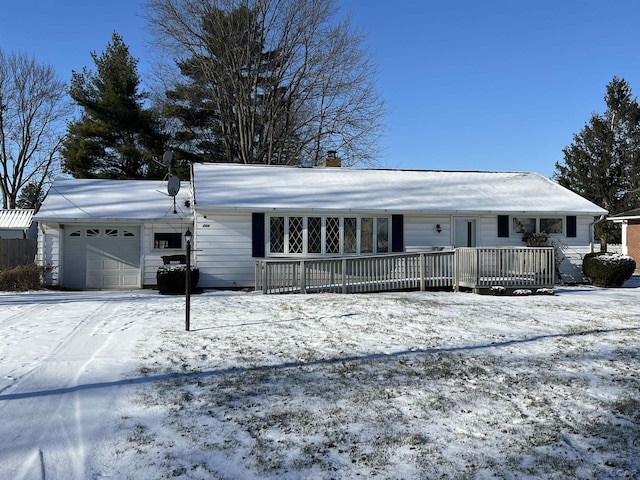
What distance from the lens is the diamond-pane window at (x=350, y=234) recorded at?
50.0 feet

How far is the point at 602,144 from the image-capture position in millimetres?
38156

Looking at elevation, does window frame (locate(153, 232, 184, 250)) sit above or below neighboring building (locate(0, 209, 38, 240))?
below

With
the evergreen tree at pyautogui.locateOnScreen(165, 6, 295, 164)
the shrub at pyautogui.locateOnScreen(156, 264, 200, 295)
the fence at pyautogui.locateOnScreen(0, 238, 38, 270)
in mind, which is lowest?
the shrub at pyautogui.locateOnScreen(156, 264, 200, 295)

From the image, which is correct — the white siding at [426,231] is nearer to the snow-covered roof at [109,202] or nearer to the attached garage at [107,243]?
the attached garage at [107,243]

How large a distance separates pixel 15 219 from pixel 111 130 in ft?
22.6

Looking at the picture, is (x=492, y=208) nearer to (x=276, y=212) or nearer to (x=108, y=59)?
(x=276, y=212)

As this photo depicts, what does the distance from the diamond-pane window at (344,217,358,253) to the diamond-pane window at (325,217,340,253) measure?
25 cm

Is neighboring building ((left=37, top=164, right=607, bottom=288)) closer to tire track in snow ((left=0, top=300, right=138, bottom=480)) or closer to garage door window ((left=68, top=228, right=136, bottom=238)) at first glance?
garage door window ((left=68, top=228, right=136, bottom=238))

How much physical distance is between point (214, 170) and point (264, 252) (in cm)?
520

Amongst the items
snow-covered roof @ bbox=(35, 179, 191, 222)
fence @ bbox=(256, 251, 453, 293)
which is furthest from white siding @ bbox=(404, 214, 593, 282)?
snow-covered roof @ bbox=(35, 179, 191, 222)

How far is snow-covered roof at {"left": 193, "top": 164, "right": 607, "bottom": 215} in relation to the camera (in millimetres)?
15172

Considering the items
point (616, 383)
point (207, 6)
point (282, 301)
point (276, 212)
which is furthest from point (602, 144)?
point (616, 383)

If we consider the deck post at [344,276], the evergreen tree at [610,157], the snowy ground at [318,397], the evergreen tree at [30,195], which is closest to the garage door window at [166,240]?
the deck post at [344,276]

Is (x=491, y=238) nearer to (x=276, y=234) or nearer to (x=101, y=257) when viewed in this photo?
(x=276, y=234)
